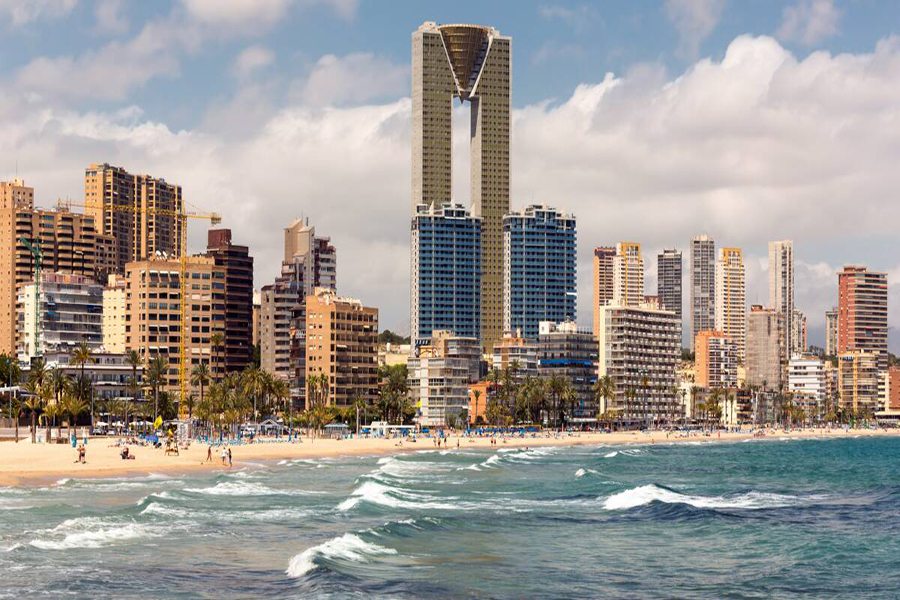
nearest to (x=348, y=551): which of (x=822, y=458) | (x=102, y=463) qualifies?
(x=102, y=463)

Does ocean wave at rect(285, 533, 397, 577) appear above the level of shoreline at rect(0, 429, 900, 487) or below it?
above

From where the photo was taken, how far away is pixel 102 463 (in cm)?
11888

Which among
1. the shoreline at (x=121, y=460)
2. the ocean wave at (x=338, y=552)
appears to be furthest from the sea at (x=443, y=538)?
the shoreline at (x=121, y=460)

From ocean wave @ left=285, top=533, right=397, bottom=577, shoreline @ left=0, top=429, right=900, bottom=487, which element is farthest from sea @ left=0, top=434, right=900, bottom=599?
shoreline @ left=0, top=429, right=900, bottom=487

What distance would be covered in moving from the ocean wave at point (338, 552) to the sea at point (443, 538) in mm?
132

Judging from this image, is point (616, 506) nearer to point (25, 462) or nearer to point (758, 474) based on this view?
point (758, 474)

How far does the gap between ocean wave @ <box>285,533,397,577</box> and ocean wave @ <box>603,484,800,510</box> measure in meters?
26.2

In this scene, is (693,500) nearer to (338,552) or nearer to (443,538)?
(443,538)

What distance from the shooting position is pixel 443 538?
65.1 m

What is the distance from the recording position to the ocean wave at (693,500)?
8500cm

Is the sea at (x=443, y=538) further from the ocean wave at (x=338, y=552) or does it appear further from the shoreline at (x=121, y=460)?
the shoreline at (x=121, y=460)

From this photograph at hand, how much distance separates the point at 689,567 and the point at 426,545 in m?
13.5

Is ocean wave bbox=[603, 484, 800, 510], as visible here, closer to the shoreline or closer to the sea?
the sea

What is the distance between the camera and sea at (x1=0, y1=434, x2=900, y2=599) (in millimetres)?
50438
